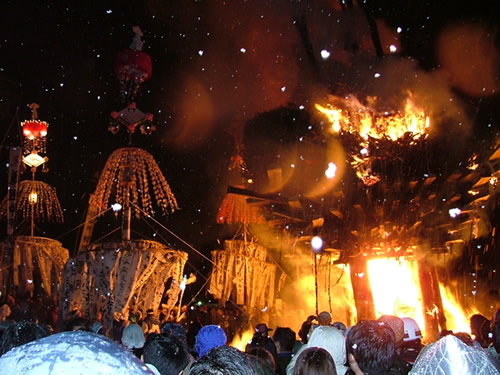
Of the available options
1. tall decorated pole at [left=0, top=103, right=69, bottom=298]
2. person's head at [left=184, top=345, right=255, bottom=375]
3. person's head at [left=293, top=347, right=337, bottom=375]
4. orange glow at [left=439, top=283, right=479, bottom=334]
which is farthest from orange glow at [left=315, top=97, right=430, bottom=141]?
tall decorated pole at [left=0, top=103, right=69, bottom=298]

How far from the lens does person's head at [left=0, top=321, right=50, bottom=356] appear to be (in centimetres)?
300

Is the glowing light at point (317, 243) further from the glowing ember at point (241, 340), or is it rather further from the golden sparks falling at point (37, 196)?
the golden sparks falling at point (37, 196)

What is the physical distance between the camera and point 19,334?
10.0 ft

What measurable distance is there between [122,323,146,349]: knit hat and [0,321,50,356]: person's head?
2.00m

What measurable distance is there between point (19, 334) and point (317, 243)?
8.50 meters

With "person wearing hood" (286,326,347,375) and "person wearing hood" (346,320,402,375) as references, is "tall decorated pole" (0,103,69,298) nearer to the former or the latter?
"person wearing hood" (286,326,347,375)

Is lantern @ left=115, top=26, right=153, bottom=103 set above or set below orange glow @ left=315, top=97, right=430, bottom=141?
above

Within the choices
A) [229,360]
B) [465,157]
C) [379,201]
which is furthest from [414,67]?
[229,360]

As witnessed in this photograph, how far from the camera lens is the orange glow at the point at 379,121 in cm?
1034

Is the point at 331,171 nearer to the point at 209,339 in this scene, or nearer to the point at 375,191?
the point at 375,191

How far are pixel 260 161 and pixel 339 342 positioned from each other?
23.6 ft

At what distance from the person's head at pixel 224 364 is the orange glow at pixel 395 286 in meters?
9.79

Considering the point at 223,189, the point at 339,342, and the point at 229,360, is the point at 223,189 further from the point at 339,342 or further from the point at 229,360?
the point at 229,360

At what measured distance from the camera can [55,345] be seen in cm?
120
